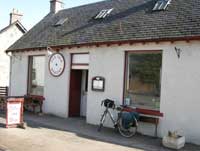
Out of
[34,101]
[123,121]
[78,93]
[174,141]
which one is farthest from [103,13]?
[174,141]

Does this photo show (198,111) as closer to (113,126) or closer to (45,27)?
(113,126)

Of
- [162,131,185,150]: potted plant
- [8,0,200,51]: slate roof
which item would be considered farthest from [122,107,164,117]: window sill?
[8,0,200,51]: slate roof

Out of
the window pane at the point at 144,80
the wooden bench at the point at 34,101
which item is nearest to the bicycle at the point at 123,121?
the window pane at the point at 144,80

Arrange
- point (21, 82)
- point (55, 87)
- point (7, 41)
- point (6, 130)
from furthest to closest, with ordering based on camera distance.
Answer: point (7, 41), point (21, 82), point (55, 87), point (6, 130)

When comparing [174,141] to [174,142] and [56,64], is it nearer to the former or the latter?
[174,142]

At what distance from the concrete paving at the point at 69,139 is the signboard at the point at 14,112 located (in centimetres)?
38

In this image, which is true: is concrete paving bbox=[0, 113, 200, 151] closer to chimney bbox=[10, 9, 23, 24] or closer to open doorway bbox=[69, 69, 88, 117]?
open doorway bbox=[69, 69, 88, 117]

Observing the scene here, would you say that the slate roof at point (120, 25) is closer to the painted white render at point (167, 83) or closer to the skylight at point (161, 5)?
the skylight at point (161, 5)

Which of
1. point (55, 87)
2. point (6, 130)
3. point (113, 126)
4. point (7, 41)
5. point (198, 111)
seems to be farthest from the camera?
point (7, 41)

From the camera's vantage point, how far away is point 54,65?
16750 millimetres

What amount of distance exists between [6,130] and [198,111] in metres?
6.51

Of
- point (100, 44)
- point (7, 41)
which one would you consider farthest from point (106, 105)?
point (7, 41)

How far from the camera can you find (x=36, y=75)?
18.4m

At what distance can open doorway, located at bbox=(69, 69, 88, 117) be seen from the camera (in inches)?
633
